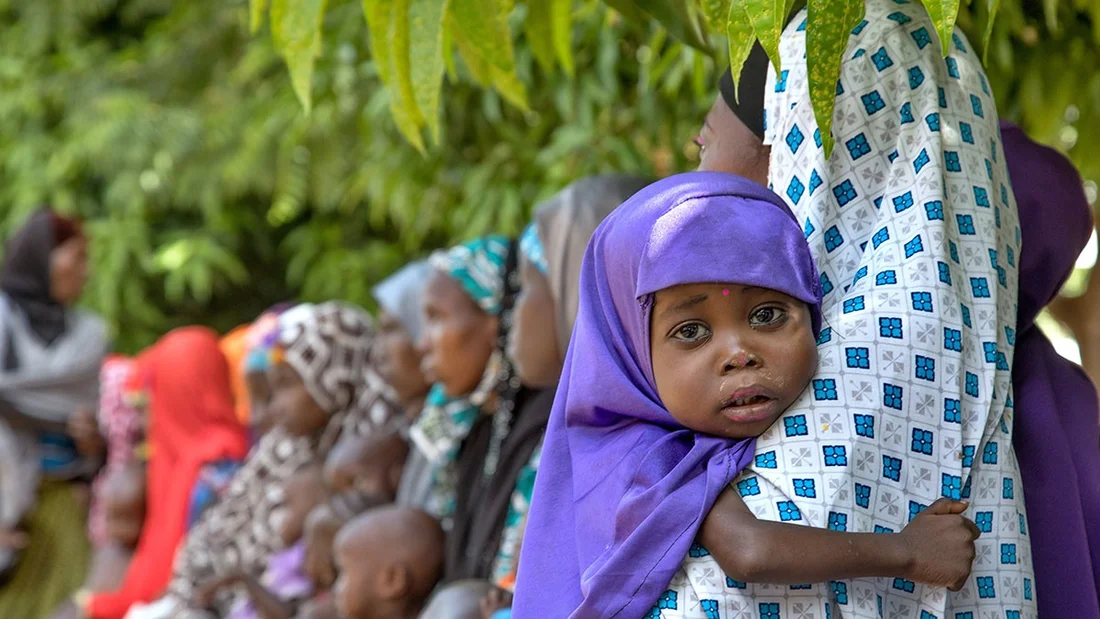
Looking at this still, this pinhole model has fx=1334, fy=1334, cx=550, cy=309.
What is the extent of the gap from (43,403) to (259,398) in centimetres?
154

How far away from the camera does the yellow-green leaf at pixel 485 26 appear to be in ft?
7.23

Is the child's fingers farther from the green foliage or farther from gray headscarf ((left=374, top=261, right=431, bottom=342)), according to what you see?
gray headscarf ((left=374, top=261, right=431, bottom=342))

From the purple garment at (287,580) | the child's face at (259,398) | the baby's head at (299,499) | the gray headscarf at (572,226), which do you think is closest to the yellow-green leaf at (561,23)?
the gray headscarf at (572,226)

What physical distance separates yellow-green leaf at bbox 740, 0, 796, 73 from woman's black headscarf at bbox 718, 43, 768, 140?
17.5 inches

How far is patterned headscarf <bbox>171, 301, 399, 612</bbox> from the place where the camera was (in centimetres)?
493

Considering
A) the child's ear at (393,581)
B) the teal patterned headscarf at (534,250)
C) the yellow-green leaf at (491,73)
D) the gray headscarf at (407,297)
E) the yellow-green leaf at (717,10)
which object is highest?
the yellow-green leaf at (717,10)

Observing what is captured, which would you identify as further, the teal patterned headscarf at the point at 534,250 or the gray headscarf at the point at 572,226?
the teal patterned headscarf at the point at 534,250

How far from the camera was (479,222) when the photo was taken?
4.64m

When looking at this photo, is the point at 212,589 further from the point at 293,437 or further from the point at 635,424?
the point at 635,424

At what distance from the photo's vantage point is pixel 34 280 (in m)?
6.50

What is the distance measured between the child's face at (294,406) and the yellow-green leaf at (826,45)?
3512 mm

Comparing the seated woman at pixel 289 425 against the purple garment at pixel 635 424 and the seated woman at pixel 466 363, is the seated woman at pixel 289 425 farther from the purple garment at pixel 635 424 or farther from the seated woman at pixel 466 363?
the purple garment at pixel 635 424

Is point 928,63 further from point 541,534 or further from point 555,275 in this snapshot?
point 555,275

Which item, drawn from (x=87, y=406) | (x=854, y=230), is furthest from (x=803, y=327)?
(x=87, y=406)
